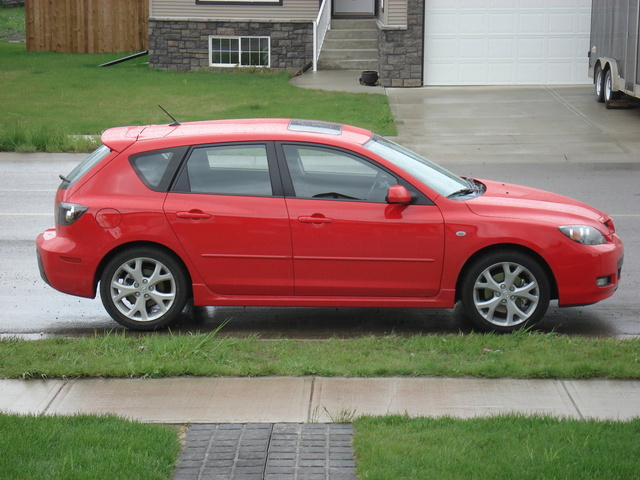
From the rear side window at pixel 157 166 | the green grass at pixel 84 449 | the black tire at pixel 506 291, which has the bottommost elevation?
the green grass at pixel 84 449

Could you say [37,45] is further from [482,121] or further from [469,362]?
[469,362]

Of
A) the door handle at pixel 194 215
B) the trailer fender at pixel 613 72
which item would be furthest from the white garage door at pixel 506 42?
the door handle at pixel 194 215

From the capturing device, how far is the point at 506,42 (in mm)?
24609

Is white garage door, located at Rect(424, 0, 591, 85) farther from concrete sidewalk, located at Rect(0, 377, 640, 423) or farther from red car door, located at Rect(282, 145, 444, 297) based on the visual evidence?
concrete sidewalk, located at Rect(0, 377, 640, 423)

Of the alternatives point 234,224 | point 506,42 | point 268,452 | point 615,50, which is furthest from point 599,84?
point 268,452

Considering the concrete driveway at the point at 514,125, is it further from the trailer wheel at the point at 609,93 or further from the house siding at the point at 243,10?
the house siding at the point at 243,10

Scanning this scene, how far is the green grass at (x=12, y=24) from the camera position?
43638 millimetres

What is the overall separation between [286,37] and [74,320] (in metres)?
21.5

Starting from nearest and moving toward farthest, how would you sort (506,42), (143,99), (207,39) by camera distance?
1. (143,99)
2. (506,42)
3. (207,39)

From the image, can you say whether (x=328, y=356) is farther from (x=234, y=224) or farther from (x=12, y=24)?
(x=12, y=24)

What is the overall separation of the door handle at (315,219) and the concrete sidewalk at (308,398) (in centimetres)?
141

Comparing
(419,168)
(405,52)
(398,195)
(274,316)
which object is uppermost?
(405,52)

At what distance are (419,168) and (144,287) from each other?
2.40m

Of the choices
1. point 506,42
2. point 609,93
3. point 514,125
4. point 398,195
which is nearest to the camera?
point 398,195
